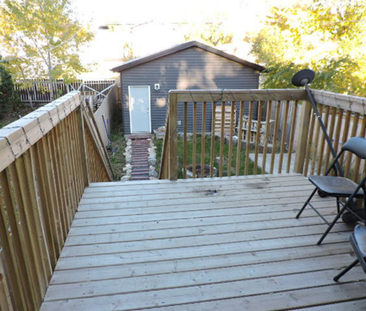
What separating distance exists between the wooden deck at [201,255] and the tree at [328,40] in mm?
5110

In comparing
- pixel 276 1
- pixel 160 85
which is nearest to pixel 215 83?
pixel 160 85

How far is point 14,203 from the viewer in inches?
48.3

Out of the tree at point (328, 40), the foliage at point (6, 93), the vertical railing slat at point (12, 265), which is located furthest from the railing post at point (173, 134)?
the foliage at point (6, 93)

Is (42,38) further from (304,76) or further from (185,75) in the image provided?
(304,76)

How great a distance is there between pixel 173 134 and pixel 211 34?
2669 centimetres

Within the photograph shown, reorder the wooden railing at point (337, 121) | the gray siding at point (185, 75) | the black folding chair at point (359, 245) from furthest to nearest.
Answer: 1. the gray siding at point (185, 75)
2. the wooden railing at point (337, 121)
3. the black folding chair at point (359, 245)

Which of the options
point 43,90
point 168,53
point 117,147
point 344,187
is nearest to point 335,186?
point 344,187

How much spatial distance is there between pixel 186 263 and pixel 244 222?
0.74 meters

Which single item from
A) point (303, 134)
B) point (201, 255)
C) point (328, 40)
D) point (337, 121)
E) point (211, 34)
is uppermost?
point (211, 34)

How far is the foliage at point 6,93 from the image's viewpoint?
43.5 ft

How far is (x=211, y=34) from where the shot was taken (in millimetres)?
27297

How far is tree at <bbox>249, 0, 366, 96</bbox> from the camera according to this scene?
22.3 feet

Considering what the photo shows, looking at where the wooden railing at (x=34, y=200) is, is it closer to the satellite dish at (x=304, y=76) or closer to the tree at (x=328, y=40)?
the satellite dish at (x=304, y=76)

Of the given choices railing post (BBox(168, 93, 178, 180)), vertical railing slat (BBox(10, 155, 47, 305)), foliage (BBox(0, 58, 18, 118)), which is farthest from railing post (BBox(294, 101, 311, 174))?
foliage (BBox(0, 58, 18, 118))
